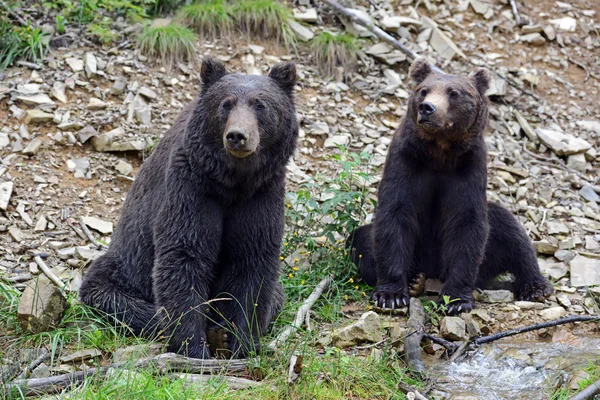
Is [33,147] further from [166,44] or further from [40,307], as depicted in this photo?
[40,307]

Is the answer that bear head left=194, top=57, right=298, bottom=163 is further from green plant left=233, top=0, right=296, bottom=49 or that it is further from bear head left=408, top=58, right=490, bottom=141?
green plant left=233, top=0, right=296, bottom=49

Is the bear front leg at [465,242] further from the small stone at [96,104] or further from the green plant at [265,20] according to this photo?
the green plant at [265,20]

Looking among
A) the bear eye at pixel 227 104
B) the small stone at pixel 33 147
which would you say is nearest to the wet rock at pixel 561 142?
the bear eye at pixel 227 104

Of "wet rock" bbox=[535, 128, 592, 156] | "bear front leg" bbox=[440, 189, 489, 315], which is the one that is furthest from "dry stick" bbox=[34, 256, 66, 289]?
"wet rock" bbox=[535, 128, 592, 156]

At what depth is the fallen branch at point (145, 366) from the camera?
4774 millimetres

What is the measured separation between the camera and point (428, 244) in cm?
753

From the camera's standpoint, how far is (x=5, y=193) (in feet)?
26.3

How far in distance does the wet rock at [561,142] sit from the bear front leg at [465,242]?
364 cm

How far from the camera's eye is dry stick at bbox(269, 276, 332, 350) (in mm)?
5789

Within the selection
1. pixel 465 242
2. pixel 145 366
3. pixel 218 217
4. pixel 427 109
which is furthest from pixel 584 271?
pixel 145 366

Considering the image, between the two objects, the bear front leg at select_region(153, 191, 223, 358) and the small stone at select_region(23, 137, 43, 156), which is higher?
the bear front leg at select_region(153, 191, 223, 358)

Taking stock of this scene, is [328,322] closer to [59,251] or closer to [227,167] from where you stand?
[227,167]

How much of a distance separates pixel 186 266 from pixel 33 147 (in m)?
3.65

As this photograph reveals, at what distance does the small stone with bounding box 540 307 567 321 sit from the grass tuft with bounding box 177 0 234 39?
5637 mm
